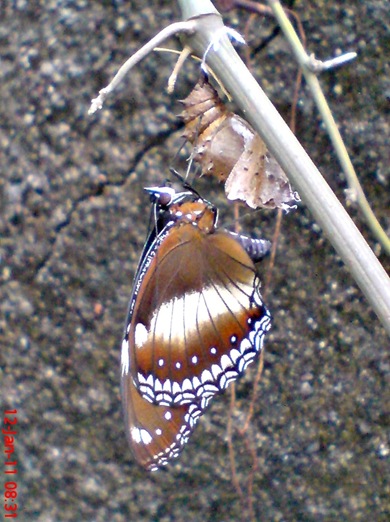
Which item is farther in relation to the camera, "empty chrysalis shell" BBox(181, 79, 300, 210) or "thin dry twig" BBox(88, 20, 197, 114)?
"empty chrysalis shell" BBox(181, 79, 300, 210)

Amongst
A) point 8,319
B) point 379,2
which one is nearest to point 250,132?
point 379,2

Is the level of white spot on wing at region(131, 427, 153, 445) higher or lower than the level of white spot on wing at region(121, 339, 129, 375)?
lower

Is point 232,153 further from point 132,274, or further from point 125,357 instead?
point 132,274

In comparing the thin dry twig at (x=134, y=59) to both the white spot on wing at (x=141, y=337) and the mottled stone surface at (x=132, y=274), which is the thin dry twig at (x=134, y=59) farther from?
the mottled stone surface at (x=132, y=274)

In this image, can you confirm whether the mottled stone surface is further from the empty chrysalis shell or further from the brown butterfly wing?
the empty chrysalis shell

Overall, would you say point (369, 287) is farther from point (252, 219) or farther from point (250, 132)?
point (252, 219)

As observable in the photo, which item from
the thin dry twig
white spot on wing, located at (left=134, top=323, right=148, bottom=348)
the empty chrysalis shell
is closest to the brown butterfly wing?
white spot on wing, located at (left=134, top=323, right=148, bottom=348)

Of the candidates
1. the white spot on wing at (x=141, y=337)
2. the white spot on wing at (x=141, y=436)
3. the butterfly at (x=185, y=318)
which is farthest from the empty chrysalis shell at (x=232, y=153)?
the white spot on wing at (x=141, y=436)

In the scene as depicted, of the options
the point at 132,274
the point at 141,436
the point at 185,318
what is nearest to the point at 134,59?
the point at 185,318
